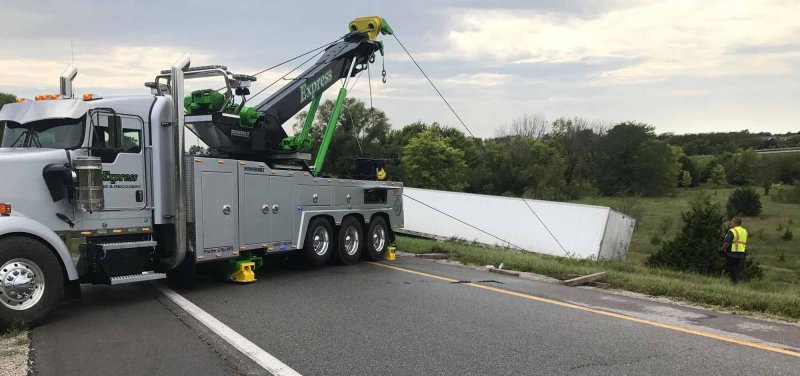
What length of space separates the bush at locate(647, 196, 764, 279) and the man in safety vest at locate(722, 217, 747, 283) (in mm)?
3585

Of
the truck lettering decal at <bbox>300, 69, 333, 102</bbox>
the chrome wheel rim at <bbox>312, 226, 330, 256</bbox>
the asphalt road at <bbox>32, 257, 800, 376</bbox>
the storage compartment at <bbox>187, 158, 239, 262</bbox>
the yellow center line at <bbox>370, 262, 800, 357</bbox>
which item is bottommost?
the yellow center line at <bbox>370, 262, 800, 357</bbox>

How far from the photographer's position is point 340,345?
6.11 m

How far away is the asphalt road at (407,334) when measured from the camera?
5.45m

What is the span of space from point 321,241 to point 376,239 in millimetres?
2006

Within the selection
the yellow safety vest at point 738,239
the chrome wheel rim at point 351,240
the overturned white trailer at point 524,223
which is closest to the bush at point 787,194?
the overturned white trailer at point 524,223

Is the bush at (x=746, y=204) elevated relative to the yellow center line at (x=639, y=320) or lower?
lower

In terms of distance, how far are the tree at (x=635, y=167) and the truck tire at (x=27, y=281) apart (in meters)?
72.6

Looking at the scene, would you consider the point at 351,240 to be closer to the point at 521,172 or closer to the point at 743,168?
the point at 521,172

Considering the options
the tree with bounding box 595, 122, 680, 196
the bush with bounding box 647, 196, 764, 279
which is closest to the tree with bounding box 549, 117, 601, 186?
the tree with bounding box 595, 122, 680, 196

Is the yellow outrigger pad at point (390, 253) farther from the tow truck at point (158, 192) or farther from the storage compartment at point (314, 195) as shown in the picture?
the storage compartment at point (314, 195)

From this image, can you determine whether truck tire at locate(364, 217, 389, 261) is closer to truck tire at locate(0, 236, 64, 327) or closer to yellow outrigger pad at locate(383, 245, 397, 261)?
yellow outrigger pad at locate(383, 245, 397, 261)

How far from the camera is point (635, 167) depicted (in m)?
74.5

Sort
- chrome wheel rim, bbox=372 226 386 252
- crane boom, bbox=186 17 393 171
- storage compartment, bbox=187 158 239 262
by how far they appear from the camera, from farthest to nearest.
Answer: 1. chrome wheel rim, bbox=372 226 386 252
2. crane boom, bbox=186 17 393 171
3. storage compartment, bbox=187 158 239 262

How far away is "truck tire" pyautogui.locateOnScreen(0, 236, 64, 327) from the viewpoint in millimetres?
6684
